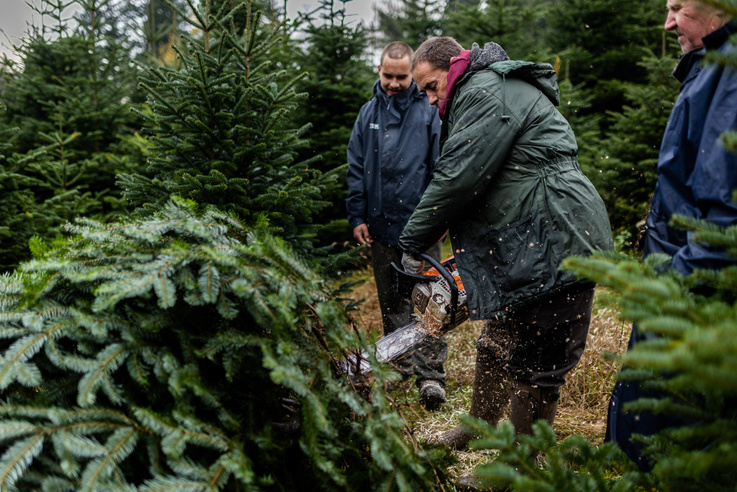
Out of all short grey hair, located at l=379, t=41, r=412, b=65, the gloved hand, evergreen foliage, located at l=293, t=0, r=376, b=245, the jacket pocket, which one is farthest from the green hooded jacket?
evergreen foliage, located at l=293, t=0, r=376, b=245

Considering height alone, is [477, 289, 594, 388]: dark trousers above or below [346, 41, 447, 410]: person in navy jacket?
below

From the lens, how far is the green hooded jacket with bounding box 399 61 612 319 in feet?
7.72

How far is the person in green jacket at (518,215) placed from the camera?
2.36 m

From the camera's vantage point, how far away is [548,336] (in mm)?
2490

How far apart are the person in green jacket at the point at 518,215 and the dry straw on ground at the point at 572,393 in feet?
1.60

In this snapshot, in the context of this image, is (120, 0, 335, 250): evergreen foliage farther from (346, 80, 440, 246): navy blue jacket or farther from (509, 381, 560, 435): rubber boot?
(509, 381, 560, 435): rubber boot

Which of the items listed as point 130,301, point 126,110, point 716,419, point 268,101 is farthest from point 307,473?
point 126,110

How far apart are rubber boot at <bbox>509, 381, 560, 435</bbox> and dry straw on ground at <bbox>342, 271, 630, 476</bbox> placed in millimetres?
371

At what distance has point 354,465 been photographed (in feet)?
5.35

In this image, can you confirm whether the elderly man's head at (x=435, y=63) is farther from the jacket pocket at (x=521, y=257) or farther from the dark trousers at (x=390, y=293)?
the dark trousers at (x=390, y=293)

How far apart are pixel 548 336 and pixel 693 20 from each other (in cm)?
155

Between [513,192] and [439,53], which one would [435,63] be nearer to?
[439,53]

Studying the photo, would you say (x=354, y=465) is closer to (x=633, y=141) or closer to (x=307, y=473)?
(x=307, y=473)

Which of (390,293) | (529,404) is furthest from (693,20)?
(390,293)
